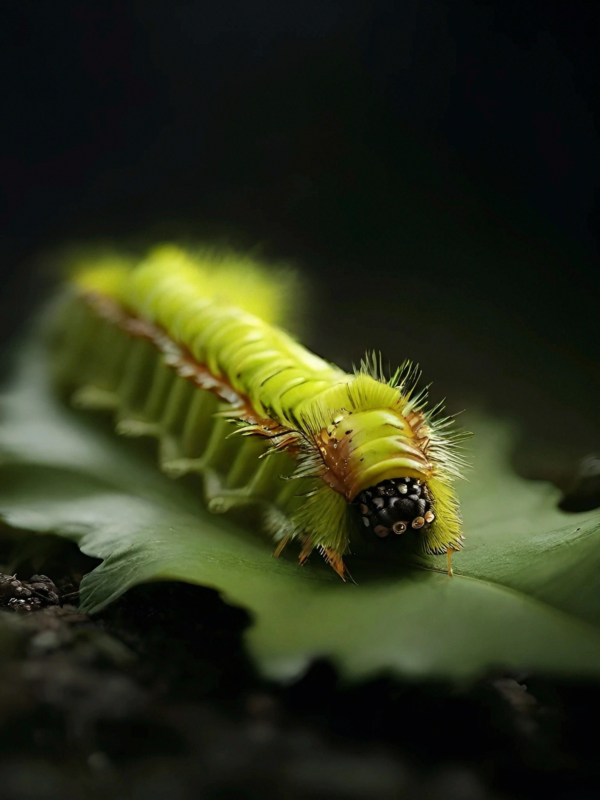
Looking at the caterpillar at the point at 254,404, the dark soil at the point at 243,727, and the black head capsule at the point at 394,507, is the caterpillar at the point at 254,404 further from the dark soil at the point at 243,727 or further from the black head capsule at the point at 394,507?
the dark soil at the point at 243,727

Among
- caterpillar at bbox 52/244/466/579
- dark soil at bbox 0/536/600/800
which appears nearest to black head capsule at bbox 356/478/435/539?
caterpillar at bbox 52/244/466/579

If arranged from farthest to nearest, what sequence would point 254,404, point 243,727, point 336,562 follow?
1. point 254,404
2. point 336,562
3. point 243,727

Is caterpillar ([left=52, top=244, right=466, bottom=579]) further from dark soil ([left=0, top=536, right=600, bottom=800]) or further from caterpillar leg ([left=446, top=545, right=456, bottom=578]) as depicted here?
dark soil ([left=0, top=536, right=600, bottom=800])

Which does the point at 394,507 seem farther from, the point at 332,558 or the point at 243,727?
the point at 243,727

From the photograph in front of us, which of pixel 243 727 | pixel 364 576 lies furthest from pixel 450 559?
pixel 243 727

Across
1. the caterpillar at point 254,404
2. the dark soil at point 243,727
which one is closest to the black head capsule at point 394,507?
the caterpillar at point 254,404

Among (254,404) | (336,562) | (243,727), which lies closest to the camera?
(243,727)

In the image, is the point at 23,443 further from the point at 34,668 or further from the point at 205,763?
the point at 205,763

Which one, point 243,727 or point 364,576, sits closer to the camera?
point 243,727
